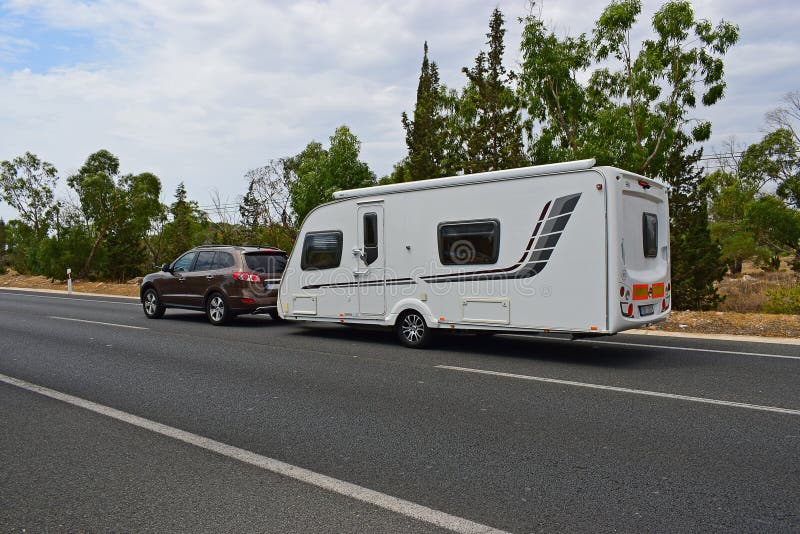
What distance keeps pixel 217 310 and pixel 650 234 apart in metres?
8.94

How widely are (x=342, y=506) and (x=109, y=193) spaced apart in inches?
1415

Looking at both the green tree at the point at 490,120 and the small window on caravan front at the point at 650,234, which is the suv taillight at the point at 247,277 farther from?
the green tree at the point at 490,120

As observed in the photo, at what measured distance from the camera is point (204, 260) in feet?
44.4

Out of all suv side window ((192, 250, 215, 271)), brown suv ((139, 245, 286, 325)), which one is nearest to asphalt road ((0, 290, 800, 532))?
brown suv ((139, 245, 286, 325))

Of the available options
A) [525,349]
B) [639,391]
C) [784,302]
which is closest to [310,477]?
[639,391]

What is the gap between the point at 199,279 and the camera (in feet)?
43.9

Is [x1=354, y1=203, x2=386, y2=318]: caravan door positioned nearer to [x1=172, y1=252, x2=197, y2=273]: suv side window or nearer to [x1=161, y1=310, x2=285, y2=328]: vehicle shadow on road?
[x1=161, y1=310, x2=285, y2=328]: vehicle shadow on road

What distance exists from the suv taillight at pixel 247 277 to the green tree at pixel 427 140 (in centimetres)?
1799

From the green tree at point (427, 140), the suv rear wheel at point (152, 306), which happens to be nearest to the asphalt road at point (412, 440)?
the suv rear wheel at point (152, 306)

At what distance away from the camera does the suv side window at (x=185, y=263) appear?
1387 centimetres

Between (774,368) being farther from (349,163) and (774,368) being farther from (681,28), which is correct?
(349,163)

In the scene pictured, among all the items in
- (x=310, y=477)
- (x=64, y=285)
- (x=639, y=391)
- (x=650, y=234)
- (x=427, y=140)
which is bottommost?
(x=310, y=477)

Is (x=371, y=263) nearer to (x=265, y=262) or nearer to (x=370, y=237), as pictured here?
(x=370, y=237)

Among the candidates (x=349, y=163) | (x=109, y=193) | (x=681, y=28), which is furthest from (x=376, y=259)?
(x=109, y=193)
